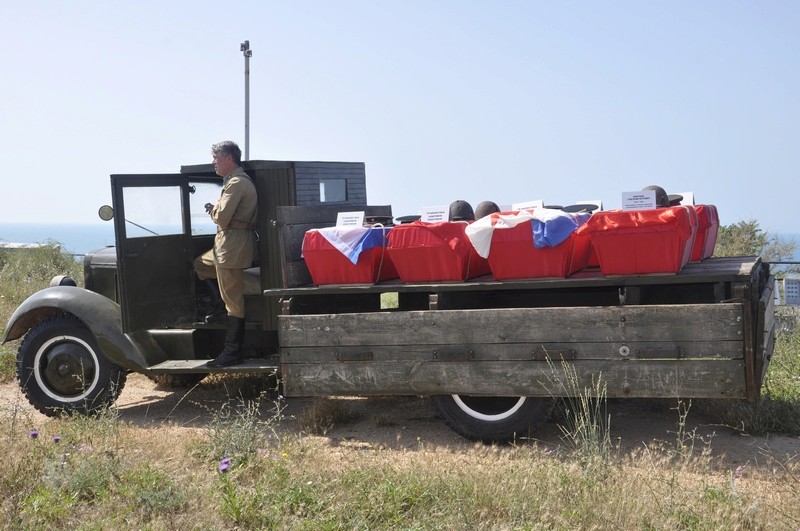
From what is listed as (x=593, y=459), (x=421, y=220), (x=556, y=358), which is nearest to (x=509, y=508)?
(x=593, y=459)

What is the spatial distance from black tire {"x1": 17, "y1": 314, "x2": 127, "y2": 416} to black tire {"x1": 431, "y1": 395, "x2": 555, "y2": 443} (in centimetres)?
294

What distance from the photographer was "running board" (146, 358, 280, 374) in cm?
Result: 702

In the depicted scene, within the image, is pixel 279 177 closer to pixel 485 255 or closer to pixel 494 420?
pixel 485 255

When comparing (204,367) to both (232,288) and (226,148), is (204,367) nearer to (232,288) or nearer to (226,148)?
(232,288)

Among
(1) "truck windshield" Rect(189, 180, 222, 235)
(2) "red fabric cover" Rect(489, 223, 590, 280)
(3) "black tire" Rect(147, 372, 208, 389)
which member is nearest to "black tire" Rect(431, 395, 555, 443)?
(2) "red fabric cover" Rect(489, 223, 590, 280)

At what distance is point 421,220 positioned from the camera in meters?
6.39

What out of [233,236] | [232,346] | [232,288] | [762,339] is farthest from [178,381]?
[762,339]

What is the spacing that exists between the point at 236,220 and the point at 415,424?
2.15m

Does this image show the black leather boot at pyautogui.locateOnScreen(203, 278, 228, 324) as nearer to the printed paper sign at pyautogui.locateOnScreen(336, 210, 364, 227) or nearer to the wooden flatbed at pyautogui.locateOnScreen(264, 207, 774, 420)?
the wooden flatbed at pyautogui.locateOnScreen(264, 207, 774, 420)

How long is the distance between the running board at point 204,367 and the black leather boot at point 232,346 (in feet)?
0.20

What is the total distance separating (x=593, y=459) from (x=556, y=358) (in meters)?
1.00

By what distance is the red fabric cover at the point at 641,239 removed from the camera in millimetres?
5645

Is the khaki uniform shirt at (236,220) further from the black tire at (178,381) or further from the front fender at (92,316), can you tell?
the black tire at (178,381)

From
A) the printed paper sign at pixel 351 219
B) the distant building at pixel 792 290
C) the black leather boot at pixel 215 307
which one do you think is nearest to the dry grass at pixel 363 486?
the printed paper sign at pixel 351 219
